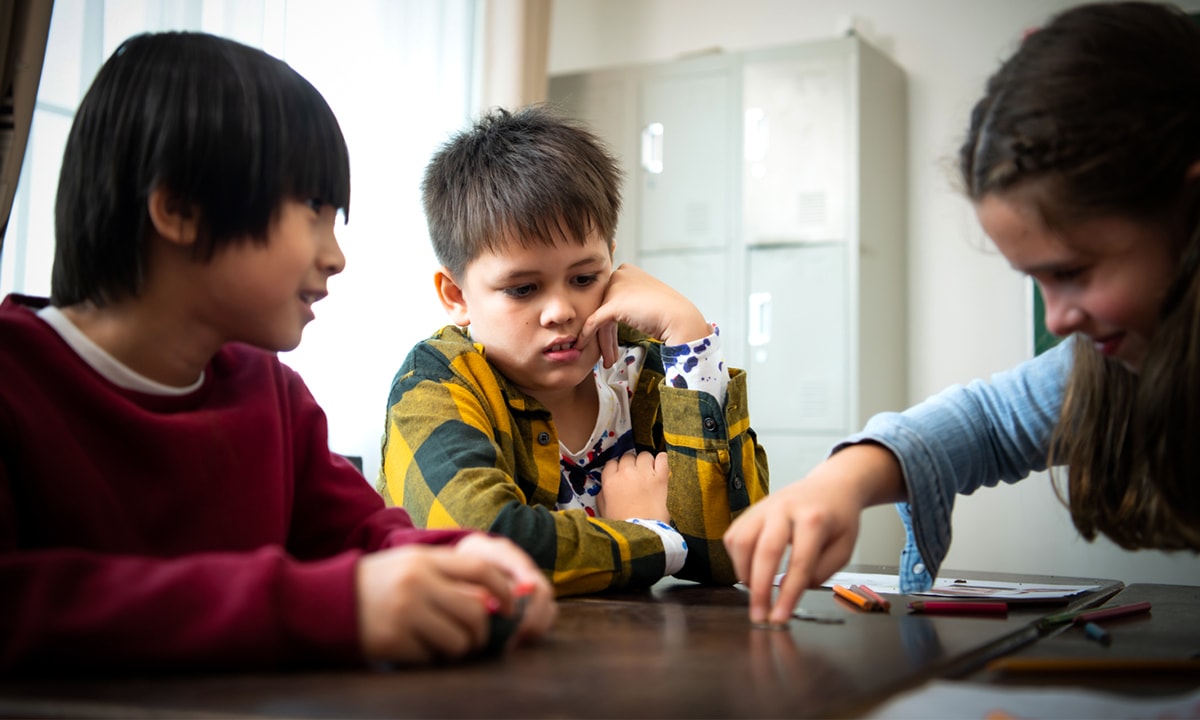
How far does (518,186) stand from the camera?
1445 millimetres

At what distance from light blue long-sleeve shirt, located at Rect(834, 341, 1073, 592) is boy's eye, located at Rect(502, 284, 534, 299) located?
51cm

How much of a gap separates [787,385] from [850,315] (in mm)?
338

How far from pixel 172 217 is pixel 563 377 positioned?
0.65 m

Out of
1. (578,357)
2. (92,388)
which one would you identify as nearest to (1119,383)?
(578,357)

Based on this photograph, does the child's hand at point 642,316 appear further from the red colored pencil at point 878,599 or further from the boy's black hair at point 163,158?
the boy's black hair at point 163,158

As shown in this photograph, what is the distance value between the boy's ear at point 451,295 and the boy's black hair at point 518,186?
0.02 m

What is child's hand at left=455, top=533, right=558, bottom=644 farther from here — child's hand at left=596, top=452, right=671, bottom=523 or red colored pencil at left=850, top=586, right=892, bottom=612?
child's hand at left=596, top=452, right=671, bottom=523

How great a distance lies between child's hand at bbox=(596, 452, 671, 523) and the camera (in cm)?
139

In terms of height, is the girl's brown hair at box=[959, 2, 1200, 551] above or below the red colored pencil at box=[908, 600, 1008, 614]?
above

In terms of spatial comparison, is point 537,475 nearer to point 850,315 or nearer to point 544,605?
point 544,605

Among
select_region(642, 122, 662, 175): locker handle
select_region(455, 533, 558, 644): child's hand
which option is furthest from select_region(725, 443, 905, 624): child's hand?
select_region(642, 122, 662, 175): locker handle

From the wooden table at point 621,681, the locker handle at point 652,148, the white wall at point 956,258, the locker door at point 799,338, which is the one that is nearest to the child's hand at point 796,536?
the wooden table at point 621,681

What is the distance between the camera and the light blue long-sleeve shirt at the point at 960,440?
3.53ft

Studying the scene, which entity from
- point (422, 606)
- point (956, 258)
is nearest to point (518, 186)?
point (422, 606)
